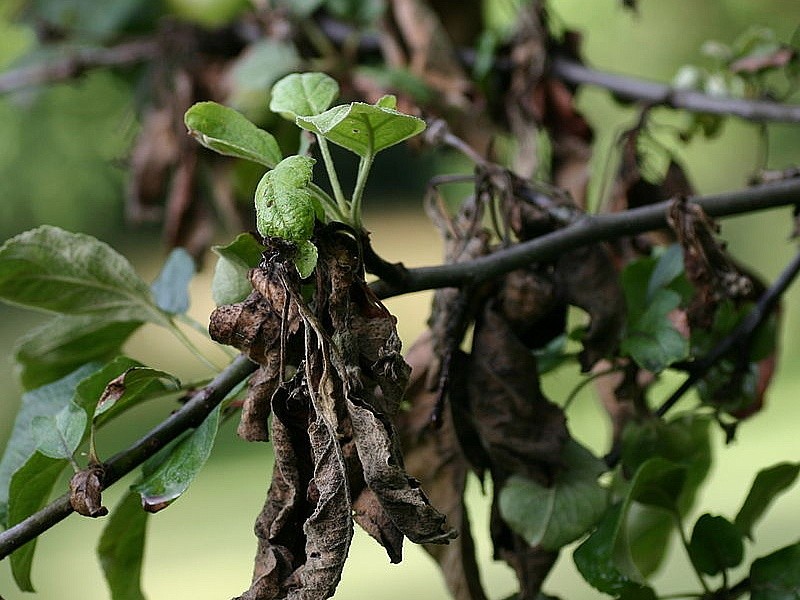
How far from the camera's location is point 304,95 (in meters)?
0.25

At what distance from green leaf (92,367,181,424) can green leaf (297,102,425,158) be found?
78 mm

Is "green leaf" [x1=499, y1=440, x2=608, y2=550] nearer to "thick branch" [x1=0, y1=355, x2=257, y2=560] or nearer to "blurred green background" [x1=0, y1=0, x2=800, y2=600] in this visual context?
"thick branch" [x1=0, y1=355, x2=257, y2=560]

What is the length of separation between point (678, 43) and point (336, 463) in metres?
1.34

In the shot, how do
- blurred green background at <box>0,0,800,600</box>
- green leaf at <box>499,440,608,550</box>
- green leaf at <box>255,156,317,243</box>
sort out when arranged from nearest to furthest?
1. green leaf at <box>255,156,317,243</box>
2. green leaf at <box>499,440,608,550</box>
3. blurred green background at <box>0,0,800,600</box>

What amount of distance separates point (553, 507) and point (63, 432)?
0.15m

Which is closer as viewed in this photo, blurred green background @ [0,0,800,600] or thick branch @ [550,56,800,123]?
thick branch @ [550,56,800,123]

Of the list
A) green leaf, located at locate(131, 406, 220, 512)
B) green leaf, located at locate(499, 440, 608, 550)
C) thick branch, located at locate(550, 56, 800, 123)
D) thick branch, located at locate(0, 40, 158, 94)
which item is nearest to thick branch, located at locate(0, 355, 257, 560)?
green leaf, located at locate(131, 406, 220, 512)

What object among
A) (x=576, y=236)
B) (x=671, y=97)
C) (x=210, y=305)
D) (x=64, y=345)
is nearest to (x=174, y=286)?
(x=64, y=345)

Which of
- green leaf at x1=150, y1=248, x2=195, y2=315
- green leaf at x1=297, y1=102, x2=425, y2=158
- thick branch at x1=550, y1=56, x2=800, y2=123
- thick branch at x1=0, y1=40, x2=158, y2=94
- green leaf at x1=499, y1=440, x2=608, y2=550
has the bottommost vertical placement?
green leaf at x1=499, y1=440, x2=608, y2=550

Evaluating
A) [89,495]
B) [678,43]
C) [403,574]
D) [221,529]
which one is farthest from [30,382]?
[678,43]

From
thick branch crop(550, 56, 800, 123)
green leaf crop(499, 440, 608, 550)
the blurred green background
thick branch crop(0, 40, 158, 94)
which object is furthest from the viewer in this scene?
the blurred green background

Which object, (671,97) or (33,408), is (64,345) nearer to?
(33,408)

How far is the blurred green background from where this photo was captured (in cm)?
106

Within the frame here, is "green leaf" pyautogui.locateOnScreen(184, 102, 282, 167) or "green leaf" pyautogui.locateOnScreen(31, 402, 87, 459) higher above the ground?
"green leaf" pyautogui.locateOnScreen(184, 102, 282, 167)
